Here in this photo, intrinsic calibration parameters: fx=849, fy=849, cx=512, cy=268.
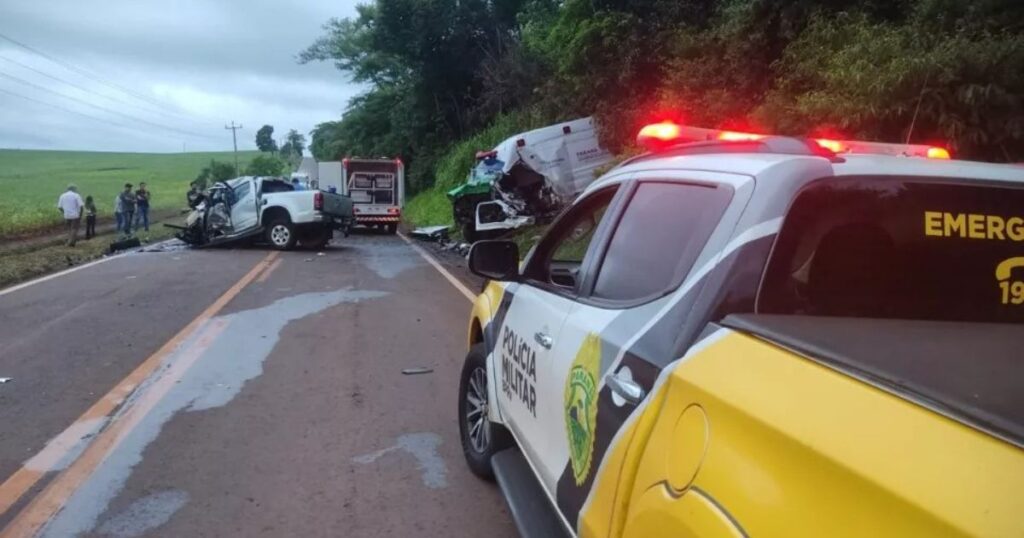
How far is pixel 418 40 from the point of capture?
1484 inches

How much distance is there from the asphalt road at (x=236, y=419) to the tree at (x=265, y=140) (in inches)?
6419

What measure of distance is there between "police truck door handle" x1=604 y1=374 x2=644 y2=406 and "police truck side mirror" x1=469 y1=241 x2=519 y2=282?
68.5 inches

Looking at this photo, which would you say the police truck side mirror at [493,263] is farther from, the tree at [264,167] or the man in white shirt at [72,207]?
the tree at [264,167]

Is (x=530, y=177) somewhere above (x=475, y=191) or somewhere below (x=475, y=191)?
above

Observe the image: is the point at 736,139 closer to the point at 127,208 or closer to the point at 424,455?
the point at 424,455

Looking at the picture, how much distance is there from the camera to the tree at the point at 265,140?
16859cm

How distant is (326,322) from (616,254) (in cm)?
774

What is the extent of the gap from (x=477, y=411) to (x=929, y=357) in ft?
10.9

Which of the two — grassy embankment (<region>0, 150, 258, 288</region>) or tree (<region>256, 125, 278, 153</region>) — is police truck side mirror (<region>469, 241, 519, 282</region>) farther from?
tree (<region>256, 125, 278, 153</region>)

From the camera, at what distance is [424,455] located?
5363mm

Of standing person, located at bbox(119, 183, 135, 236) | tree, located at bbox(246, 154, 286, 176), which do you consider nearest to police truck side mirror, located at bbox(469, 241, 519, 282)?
standing person, located at bbox(119, 183, 135, 236)

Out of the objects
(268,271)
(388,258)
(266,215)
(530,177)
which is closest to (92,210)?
(266,215)

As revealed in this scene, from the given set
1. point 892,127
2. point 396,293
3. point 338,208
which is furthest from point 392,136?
point 892,127

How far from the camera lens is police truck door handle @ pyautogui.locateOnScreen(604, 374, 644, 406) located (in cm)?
232
